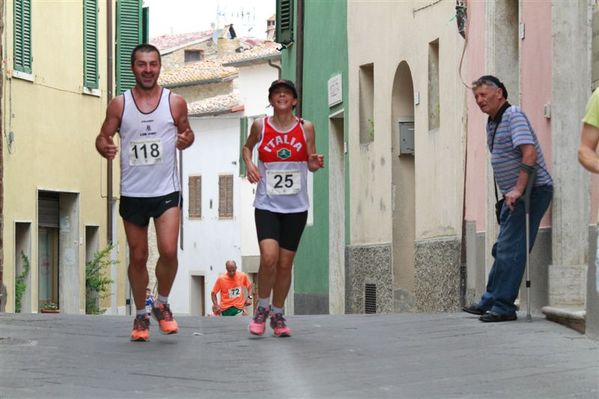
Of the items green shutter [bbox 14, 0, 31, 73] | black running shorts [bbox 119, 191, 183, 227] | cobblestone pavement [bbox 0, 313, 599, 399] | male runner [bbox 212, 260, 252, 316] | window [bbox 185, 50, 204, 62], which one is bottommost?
male runner [bbox 212, 260, 252, 316]

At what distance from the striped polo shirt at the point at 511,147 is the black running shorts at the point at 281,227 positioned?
5.90 feet

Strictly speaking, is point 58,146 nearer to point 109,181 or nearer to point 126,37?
point 109,181

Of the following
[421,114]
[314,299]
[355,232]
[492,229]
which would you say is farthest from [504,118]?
[314,299]

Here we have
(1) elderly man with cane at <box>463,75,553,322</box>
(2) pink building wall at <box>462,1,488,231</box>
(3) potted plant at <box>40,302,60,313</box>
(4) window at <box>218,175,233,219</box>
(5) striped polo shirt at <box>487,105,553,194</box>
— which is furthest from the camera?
(4) window at <box>218,175,233,219</box>

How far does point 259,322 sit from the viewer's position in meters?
12.4

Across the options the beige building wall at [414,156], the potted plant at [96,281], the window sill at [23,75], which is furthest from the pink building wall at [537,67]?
the potted plant at [96,281]

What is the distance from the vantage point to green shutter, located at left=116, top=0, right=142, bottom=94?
3647cm

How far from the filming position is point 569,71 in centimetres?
1311

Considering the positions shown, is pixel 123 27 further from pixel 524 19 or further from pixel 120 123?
pixel 120 123

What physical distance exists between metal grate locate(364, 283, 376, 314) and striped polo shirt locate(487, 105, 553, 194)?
31.5 feet

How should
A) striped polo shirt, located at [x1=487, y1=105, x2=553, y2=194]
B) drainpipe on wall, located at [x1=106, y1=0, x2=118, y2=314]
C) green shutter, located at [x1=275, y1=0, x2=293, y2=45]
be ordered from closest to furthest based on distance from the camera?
1. striped polo shirt, located at [x1=487, y1=105, x2=553, y2=194]
2. green shutter, located at [x1=275, y1=0, x2=293, y2=45]
3. drainpipe on wall, located at [x1=106, y1=0, x2=118, y2=314]

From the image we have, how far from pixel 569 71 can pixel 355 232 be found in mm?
11427

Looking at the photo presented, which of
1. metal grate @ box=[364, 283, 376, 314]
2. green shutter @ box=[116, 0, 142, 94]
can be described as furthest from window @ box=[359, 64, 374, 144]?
green shutter @ box=[116, 0, 142, 94]

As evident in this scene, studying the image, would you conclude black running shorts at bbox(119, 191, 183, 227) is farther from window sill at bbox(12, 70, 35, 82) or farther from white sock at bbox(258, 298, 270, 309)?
window sill at bbox(12, 70, 35, 82)
